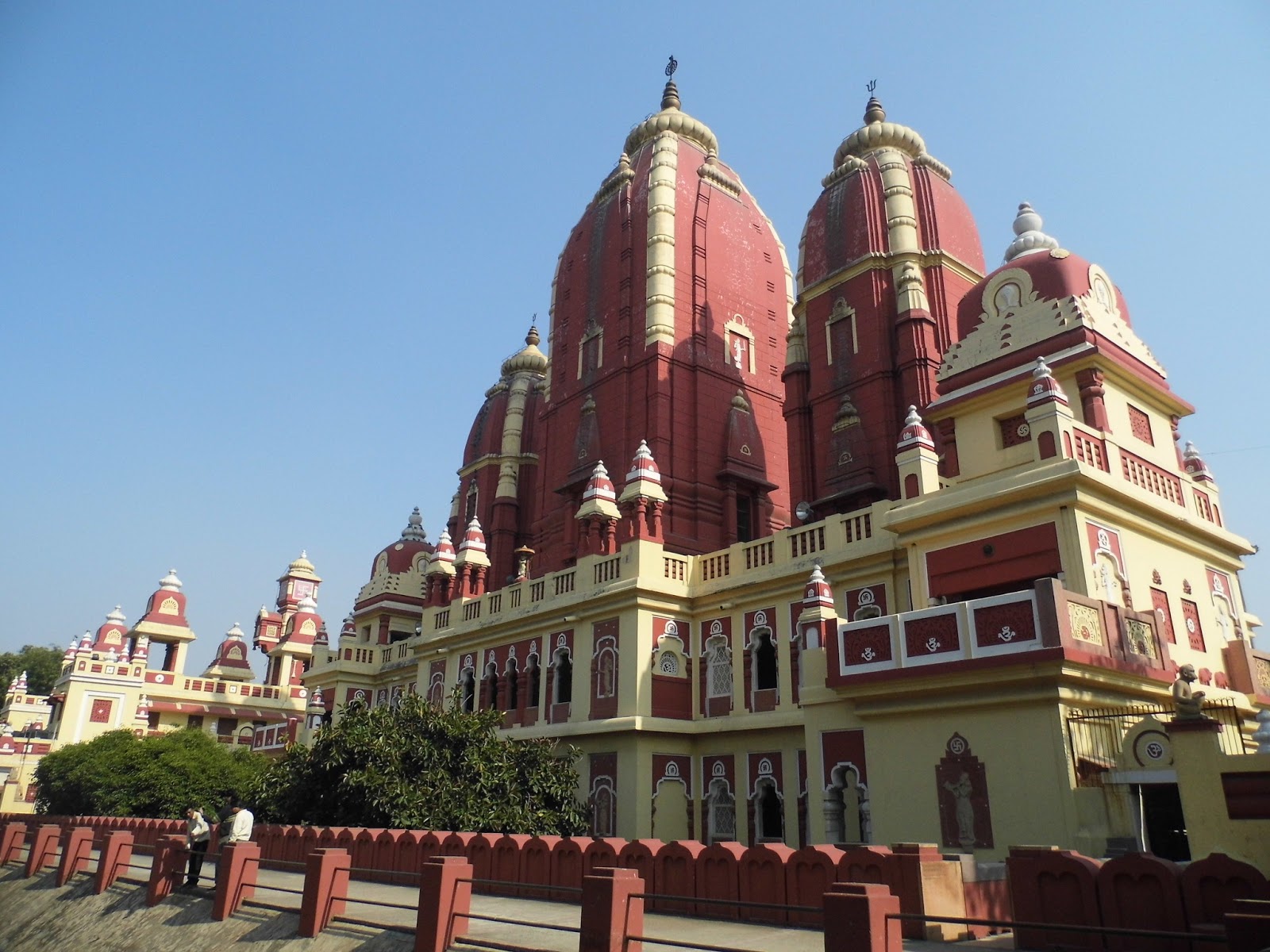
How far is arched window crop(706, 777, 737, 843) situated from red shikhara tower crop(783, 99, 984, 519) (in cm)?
651

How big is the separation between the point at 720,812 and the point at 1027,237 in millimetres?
12256

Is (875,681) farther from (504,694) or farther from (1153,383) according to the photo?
(504,694)

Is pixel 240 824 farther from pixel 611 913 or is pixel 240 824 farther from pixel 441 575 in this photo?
pixel 441 575

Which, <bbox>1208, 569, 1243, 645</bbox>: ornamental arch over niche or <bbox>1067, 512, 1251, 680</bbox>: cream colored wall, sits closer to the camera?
<bbox>1067, 512, 1251, 680</bbox>: cream colored wall

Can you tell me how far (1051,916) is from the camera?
806cm

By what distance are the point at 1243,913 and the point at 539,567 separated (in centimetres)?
2155

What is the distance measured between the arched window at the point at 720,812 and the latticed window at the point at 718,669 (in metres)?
1.68

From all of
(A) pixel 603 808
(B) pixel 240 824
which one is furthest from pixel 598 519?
(B) pixel 240 824

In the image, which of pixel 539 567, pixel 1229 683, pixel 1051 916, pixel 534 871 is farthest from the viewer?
pixel 539 567

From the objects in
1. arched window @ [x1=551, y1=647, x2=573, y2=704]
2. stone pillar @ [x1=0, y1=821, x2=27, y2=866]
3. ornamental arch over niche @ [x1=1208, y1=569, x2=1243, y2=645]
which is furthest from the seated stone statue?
stone pillar @ [x1=0, y1=821, x2=27, y2=866]

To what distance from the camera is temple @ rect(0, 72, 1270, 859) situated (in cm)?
1193

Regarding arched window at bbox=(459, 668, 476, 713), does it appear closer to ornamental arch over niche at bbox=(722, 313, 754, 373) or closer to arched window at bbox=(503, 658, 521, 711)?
arched window at bbox=(503, 658, 521, 711)

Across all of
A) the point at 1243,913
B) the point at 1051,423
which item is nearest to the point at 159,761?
the point at 1051,423

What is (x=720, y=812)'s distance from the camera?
18.5 metres
